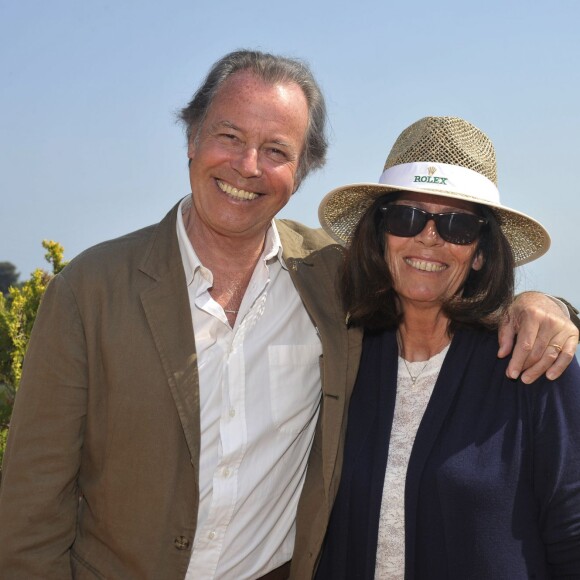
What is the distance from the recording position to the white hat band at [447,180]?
3.43 meters

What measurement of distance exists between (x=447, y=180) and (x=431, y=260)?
35cm

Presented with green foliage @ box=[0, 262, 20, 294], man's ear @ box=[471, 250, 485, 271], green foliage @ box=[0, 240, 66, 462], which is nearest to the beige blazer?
man's ear @ box=[471, 250, 485, 271]

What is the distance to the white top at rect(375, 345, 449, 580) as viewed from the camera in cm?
334

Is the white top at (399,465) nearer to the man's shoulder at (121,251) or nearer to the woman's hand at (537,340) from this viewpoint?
the woman's hand at (537,340)

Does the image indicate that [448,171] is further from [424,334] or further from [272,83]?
[272,83]

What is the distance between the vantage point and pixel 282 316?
3643mm

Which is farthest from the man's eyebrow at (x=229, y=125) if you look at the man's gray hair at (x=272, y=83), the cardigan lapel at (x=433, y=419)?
the cardigan lapel at (x=433, y=419)

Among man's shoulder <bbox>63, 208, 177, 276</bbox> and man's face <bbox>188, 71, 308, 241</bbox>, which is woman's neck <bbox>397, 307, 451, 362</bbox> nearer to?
man's face <bbox>188, 71, 308, 241</bbox>

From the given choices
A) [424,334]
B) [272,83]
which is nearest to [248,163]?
[272,83]

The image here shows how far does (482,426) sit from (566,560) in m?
0.60

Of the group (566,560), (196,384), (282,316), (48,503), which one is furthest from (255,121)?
(566,560)

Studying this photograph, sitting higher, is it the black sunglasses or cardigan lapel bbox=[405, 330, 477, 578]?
the black sunglasses

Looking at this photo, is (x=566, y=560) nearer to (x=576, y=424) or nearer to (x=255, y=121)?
(x=576, y=424)

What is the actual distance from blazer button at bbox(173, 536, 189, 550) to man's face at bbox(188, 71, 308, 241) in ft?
4.31
